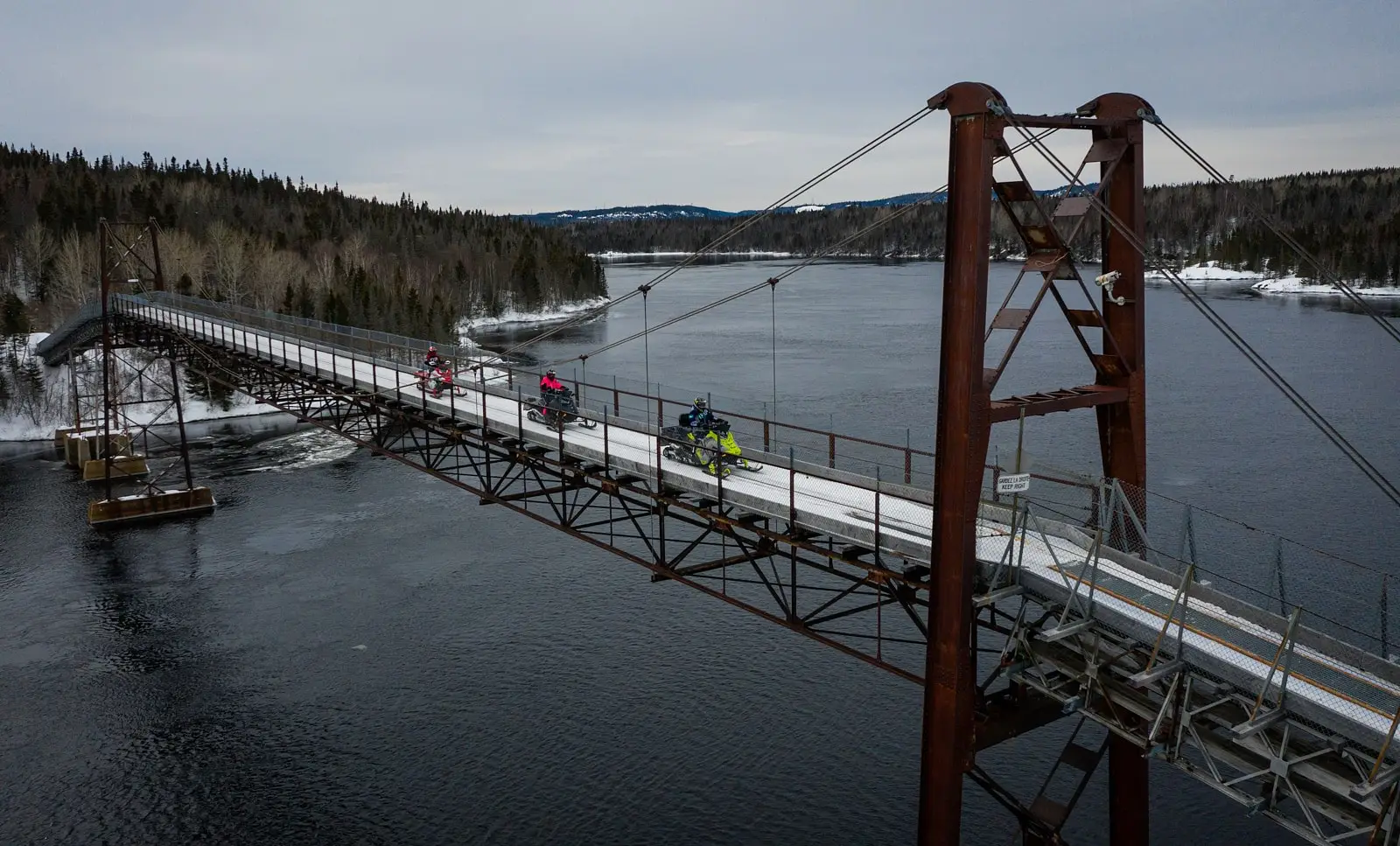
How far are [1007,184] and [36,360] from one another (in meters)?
78.9

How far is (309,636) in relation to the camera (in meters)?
33.7

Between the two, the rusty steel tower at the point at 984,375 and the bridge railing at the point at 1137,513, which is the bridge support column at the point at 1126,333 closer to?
the rusty steel tower at the point at 984,375

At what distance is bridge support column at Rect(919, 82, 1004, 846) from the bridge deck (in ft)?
→ 3.65

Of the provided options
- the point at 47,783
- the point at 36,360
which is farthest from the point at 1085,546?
the point at 36,360

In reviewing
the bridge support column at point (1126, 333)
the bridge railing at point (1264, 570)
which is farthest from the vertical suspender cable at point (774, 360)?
the bridge railing at point (1264, 570)

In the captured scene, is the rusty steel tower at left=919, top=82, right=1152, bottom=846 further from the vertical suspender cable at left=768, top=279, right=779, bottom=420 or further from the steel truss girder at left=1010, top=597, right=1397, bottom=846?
the vertical suspender cable at left=768, top=279, right=779, bottom=420

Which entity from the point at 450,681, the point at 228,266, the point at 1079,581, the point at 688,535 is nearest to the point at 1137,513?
the point at 1079,581

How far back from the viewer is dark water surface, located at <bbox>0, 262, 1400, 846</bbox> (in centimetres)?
2422

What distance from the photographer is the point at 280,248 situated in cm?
12262

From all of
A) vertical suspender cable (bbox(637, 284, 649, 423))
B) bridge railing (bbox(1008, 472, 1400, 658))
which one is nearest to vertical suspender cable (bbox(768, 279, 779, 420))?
vertical suspender cable (bbox(637, 284, 649, 423))

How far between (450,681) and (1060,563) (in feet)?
66.4

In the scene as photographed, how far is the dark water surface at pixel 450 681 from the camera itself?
24219mm

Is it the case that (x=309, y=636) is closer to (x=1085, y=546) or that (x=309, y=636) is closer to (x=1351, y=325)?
(x=1085, y=546)

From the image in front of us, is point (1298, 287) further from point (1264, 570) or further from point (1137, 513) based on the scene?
point (1137, 513)
